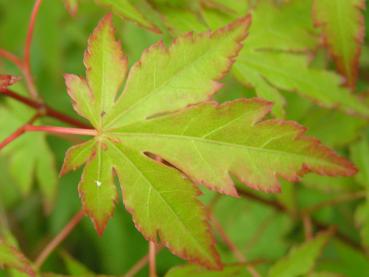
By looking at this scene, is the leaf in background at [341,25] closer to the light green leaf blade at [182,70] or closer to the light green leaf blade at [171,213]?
the light green leaf blade at [182,70]

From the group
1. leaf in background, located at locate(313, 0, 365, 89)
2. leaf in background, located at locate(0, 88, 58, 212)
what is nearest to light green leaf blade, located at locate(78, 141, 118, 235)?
leaf in background, located at locate(313, 0, 365, 89)

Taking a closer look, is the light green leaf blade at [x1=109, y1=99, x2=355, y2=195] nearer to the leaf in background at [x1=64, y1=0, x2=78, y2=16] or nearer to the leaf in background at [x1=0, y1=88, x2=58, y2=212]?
the leaf in background at [x1=64, y1=0, x2=78, y2=16]

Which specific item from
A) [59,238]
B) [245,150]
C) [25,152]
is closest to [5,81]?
[245,150]

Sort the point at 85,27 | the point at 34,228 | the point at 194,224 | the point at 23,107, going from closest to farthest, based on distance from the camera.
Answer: the point at 194,224 < the point at 23,107 < the point at 85,27 < the point at 34,228

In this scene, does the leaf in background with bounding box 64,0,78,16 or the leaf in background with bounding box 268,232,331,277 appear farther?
the leaf in background with bounding box 268,232,331,277

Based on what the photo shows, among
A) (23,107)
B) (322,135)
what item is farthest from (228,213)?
(23,107)

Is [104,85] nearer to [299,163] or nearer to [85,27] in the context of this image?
[299,163]
